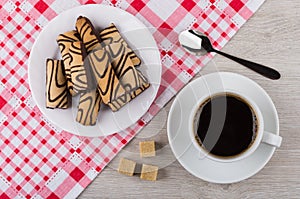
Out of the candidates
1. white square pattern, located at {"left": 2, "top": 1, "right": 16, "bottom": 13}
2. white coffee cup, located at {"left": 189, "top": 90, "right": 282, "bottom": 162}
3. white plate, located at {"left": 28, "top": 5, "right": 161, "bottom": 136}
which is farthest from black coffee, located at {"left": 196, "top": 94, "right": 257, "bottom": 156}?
white square pattern, located at {"left": 2, "top": 1, "right": 16, "bottom": 13}

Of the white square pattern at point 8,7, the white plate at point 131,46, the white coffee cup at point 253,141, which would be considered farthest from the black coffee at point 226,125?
the white square pattern at point 8,7

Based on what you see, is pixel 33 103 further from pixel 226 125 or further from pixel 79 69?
pixel 226 125

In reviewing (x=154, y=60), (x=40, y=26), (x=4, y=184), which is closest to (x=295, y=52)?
(x=154, y=60)

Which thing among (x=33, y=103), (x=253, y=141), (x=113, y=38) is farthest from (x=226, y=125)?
(x=33, y=103)

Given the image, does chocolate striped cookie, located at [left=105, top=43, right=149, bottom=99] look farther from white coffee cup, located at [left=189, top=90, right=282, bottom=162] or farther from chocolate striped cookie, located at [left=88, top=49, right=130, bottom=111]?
white coffee cup, located at [left=189, top=90, right=282, bottom=162]

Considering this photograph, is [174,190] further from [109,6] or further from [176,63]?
[109,6]

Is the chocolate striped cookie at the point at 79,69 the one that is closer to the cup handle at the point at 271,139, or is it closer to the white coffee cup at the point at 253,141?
the white coffee cup at the point at 253,141
